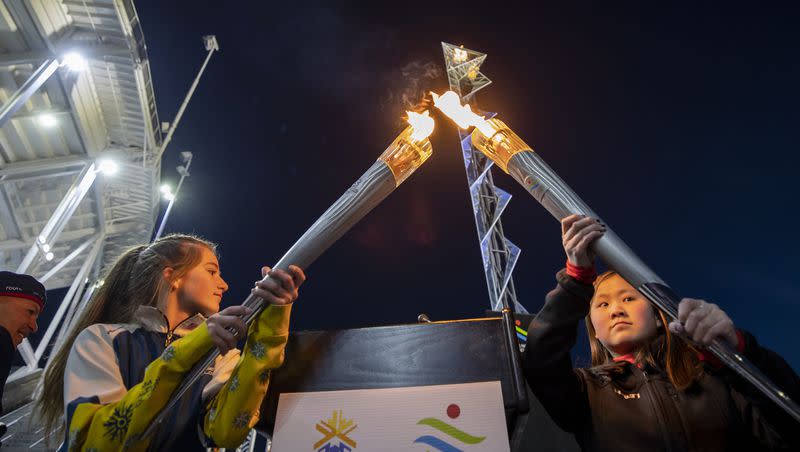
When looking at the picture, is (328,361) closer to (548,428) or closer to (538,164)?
(548,428)

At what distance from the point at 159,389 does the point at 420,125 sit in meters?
2.12

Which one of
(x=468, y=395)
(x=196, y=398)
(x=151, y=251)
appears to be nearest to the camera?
(x=468, y=395)

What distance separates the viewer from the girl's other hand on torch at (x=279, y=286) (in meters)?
2.17

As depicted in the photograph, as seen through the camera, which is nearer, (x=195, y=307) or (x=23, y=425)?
(x=195, y=307)

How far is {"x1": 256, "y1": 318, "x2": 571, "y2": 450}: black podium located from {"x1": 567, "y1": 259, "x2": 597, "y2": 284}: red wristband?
49 cm

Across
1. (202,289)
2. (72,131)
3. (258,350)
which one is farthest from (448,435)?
(72,131)

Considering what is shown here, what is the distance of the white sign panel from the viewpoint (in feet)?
5.96

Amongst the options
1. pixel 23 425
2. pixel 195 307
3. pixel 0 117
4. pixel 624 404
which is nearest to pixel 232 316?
pixel 195 307

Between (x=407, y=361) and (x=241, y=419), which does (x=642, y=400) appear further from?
(x=241, y=419)

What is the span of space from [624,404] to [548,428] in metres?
0.46

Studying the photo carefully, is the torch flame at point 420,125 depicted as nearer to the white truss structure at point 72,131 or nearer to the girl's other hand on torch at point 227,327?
the girl's other hand on torch at point 227,327

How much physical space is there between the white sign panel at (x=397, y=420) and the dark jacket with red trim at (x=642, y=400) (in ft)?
1.82

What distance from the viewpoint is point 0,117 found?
29.0 feet

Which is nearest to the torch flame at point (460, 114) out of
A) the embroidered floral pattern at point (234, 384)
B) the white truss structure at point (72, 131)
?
the embroidered floral pattern at point (234, 384)
